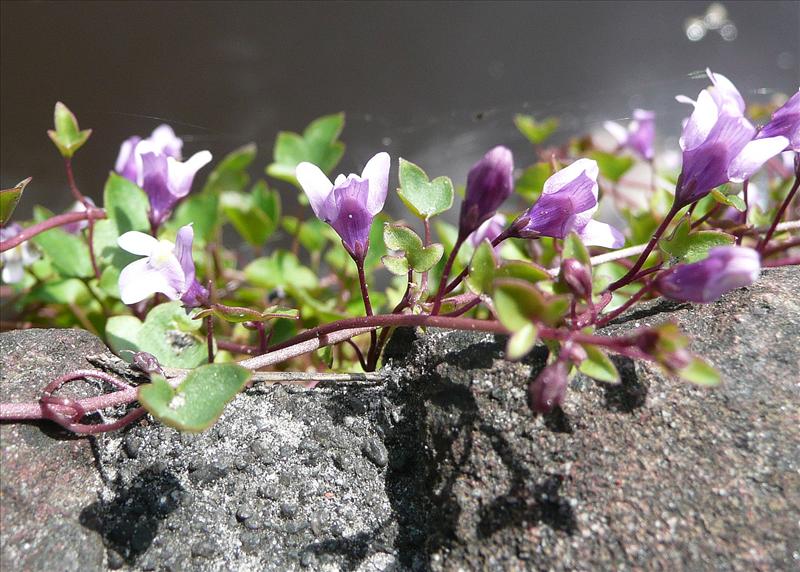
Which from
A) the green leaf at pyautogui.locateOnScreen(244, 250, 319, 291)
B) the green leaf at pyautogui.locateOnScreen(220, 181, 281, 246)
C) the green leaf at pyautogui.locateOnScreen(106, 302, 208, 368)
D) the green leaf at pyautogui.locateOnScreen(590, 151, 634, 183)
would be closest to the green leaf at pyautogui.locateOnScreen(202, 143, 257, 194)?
the green leaf at pyautogui.locateOnScreen(220, 181, 281, 246)

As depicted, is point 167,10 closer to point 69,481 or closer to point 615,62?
point 615,62

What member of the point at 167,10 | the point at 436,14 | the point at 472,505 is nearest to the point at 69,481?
the point at 472,505

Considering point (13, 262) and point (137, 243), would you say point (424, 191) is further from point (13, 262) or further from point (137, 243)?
point (13, 262)

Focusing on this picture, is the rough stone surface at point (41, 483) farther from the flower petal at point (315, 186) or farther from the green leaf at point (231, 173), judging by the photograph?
the green leaf at point (231, 173)

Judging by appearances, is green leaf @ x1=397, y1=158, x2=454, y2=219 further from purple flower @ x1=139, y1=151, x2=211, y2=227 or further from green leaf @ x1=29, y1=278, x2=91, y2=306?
green leaf @ x1=29, y1=278, x2=91, y2=306

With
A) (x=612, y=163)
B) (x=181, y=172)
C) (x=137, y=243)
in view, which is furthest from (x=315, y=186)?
(x=612, y=163)

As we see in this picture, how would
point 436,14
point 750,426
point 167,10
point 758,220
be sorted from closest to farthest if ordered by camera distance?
point 750,426
point 758,220
point 167,10
point 436,14

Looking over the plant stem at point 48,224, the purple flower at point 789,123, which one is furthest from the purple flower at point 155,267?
the purple flower at point 789,123
